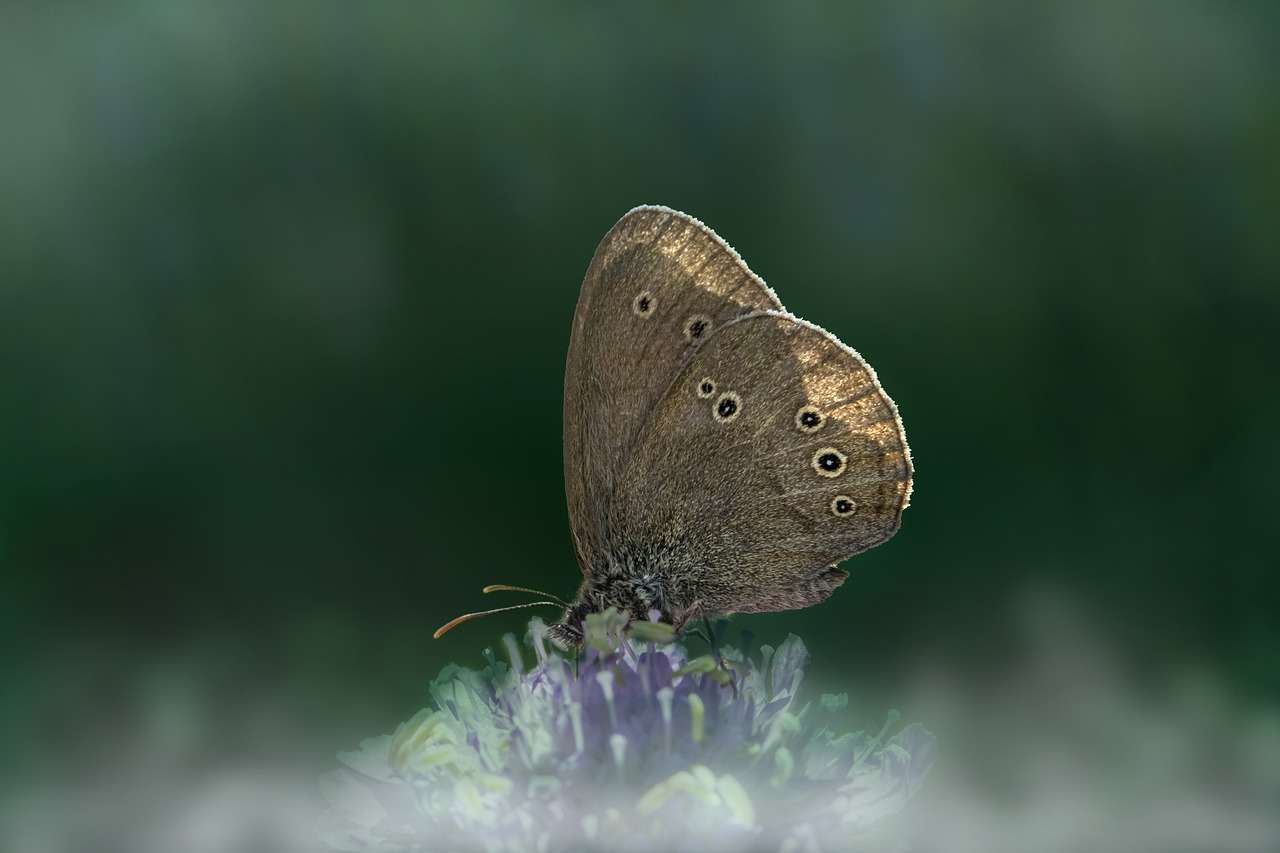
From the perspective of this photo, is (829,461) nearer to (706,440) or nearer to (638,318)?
(706,440)

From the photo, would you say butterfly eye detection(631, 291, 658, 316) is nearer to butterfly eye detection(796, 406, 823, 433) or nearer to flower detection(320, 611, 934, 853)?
butterfly eye detection(796, 406, 823, 433)

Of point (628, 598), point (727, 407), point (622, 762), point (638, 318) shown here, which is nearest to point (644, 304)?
point (638, 318)

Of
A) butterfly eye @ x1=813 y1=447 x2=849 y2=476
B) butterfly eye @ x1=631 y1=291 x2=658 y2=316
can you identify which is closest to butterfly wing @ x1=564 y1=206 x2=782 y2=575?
butterfly eye @ x1=631 y1=291 x2=658 y2=316

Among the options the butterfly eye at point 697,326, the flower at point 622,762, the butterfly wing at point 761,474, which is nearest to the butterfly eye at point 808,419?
the butterfly wing at point 761,474

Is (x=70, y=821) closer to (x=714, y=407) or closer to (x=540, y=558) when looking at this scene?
(x=540, y=558)

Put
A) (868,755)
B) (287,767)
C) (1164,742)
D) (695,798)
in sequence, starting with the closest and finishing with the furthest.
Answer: (695,798) < (868,755) < (287,767) < (1164,742)

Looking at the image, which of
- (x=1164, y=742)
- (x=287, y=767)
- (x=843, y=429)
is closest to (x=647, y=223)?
(x=843, y=429)
